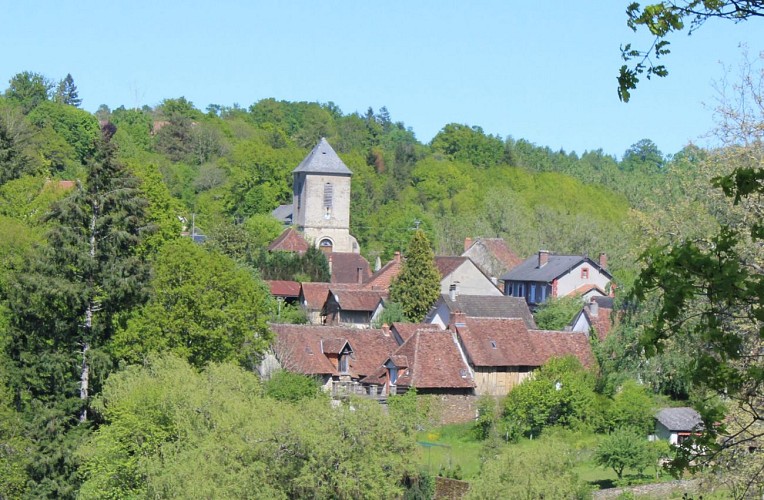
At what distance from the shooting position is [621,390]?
39.6 meters

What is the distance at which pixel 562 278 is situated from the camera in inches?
2409

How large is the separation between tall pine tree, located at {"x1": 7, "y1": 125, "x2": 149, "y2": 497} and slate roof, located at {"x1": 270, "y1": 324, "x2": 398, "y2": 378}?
887 cm

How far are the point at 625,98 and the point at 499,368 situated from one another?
34778 millimetres

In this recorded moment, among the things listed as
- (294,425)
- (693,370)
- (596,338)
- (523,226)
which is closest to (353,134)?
(523,226)

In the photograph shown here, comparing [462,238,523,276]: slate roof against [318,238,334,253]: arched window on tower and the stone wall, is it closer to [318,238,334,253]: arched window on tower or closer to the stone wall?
[318,238,334,253]: arched window on tower

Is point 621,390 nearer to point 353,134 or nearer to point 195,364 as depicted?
point 195,364

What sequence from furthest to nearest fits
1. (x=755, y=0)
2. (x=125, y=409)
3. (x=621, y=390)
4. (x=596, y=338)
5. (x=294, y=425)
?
(x=596, y=338)
(x=621, y=390)
(x=125, y=409)
(x=294, y=425)
(x=755, y=0)

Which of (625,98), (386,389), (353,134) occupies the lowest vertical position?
(386,389)

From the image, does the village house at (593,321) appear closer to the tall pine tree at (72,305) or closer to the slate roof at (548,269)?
the slate roof at (548,269)

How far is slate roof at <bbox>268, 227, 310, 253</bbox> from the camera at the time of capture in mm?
71656

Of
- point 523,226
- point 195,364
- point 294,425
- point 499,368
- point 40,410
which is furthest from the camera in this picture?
point 523,226

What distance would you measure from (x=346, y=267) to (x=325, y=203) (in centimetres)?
839

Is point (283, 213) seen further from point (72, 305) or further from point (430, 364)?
point (72, 305)

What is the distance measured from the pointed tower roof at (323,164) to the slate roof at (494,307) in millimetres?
26111
